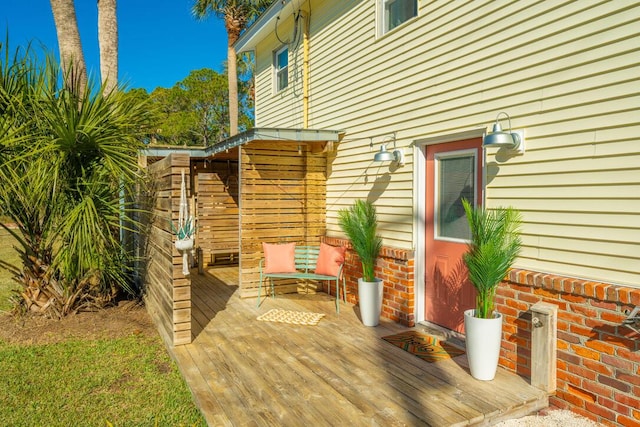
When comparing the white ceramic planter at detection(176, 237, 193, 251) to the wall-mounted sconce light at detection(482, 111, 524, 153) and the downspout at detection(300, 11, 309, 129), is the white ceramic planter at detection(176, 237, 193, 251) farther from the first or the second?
the downspout at detection(300, 11, 309, 129)

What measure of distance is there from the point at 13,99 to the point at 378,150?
420 centimetres

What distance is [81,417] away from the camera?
3.14 m

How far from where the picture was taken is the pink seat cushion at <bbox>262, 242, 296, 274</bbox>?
6.23 metres

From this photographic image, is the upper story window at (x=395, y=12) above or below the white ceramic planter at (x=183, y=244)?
above

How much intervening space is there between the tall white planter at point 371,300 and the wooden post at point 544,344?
6.27 feet

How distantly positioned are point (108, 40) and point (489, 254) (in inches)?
260

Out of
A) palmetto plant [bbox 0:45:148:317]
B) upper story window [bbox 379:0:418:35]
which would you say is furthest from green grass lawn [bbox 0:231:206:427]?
upper story window [bbox 379:0:418:35]

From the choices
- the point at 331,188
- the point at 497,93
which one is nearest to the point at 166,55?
the point at 331,188

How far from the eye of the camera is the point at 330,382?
362 cm

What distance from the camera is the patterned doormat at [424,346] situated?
4191 millimetres

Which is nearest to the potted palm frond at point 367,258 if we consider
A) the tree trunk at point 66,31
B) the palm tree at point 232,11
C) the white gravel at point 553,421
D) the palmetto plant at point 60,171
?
the white gravel at point 553,421

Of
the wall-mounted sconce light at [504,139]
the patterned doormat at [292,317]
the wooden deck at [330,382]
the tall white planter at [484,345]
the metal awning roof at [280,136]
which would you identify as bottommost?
the wooden deck at [330,382]

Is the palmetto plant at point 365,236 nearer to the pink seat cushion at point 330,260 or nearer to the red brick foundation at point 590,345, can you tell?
the pink seat cushion at point 330,260

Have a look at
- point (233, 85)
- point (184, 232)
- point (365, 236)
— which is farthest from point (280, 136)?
point (233, 85)
